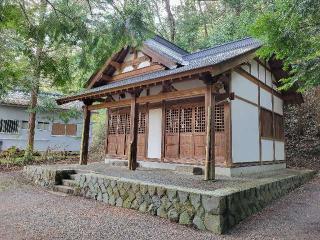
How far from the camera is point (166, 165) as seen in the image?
10.9 metres

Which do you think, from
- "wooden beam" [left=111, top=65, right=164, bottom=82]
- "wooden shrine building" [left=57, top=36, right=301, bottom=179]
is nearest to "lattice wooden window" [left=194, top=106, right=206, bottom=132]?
"wooden shrine building" [left=57, top=36, right=301, bottom=179]

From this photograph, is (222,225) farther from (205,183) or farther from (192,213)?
(205,183)

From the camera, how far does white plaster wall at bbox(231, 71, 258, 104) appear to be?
982cm

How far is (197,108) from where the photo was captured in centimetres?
1033

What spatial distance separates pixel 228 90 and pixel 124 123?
18.1ft

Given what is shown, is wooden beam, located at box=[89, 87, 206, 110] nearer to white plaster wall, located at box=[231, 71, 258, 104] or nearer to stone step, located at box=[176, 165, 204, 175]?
white plaster wall, located at box=[231, 71, 258, 104]

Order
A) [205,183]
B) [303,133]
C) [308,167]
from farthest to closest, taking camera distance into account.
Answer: [303,133] → [308,167] → [205,183]

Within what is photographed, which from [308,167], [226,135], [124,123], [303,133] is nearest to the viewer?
[226,135]

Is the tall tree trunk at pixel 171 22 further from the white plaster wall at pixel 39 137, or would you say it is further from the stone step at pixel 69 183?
the stone step at pixel 69 183

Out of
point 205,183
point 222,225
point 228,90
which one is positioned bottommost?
point 222,225

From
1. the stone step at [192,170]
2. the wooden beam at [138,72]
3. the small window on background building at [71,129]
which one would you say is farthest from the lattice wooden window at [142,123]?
the small window on background building at [71,129]

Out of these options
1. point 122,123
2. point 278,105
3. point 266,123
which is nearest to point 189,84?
point 266,123

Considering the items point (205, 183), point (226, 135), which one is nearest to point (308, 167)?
point (226, 135)

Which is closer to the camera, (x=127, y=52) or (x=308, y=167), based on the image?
(x=127, y=52)
